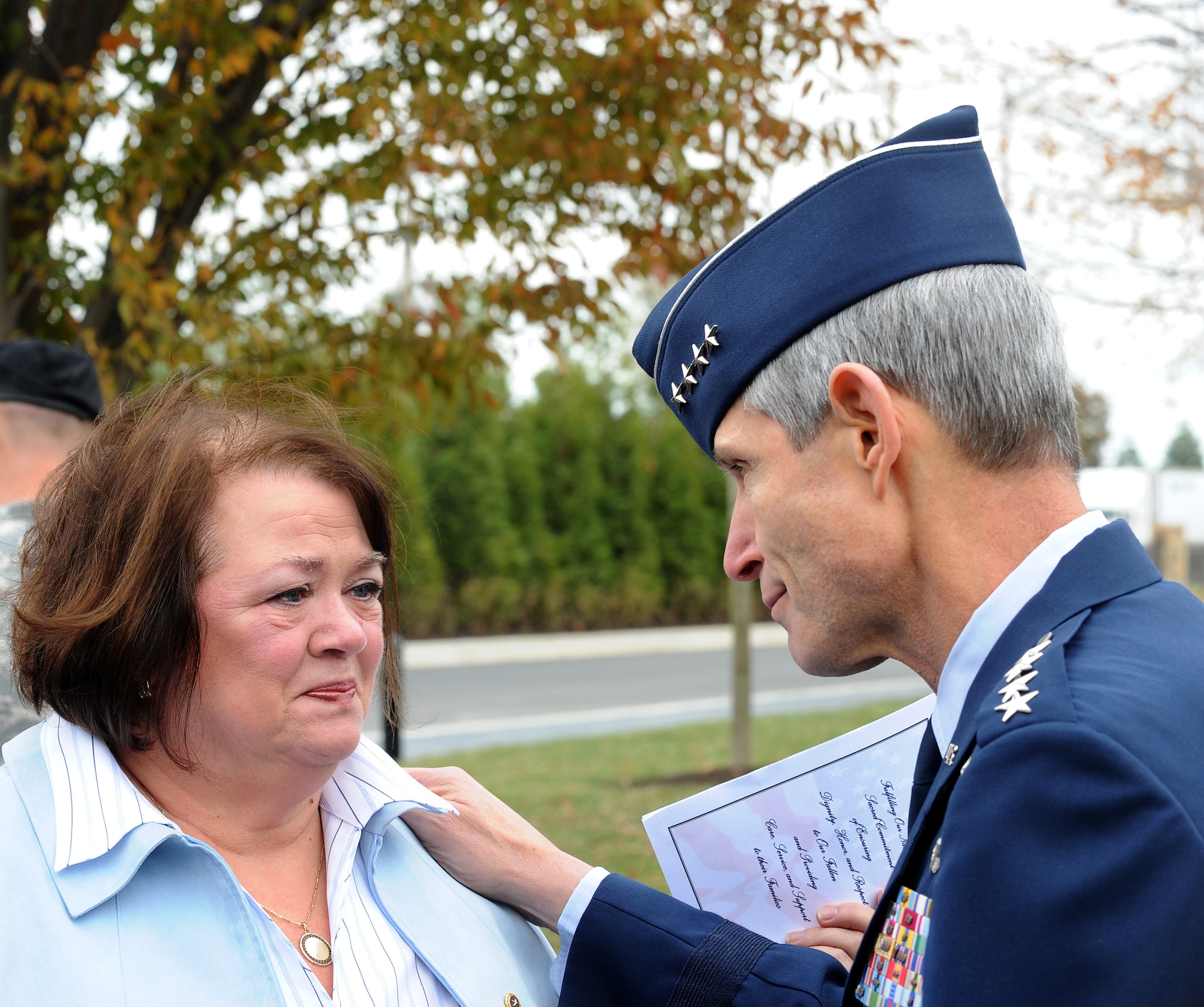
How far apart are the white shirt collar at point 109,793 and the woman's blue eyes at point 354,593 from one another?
0.29m

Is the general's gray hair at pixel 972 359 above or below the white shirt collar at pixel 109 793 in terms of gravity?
above

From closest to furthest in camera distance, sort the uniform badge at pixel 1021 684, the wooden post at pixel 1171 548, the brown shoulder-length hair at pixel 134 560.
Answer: the uniform badge at pixel 1021 684 < the brown shoulder-length hair at pixel 134 560 < the wooden post at pixel 1171 548

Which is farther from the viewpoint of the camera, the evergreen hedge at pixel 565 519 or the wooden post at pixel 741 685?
the evergreen hedge at pixel 565 519

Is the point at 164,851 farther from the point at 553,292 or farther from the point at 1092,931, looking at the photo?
the point at 553,292

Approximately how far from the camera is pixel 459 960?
1897 mm

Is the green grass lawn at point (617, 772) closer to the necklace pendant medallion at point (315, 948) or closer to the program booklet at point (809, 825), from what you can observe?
the program booklet at point (809, 825)

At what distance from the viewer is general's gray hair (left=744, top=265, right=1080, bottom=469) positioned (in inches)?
53.6

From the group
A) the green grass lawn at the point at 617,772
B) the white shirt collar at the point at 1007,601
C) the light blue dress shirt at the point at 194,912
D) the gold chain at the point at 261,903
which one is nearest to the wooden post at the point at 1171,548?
the green grass lawn at the point at 617,772

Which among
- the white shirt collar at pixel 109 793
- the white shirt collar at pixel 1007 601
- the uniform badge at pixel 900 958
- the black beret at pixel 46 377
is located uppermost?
the black beret at pixel 46 377

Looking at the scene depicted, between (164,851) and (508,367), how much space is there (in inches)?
128

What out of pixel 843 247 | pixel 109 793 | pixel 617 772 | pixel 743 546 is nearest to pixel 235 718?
pixel 109 793

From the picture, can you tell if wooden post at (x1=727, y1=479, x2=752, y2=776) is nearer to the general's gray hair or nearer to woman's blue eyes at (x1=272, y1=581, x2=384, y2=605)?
woman's blue eyes at (x1=272, y1=581, x2=384, y2=605)

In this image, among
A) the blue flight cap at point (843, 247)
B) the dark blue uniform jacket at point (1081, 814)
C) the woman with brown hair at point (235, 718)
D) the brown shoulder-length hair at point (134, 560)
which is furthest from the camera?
the brown shoulder-length hair at point (134, 560)

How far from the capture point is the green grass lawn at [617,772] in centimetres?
684
